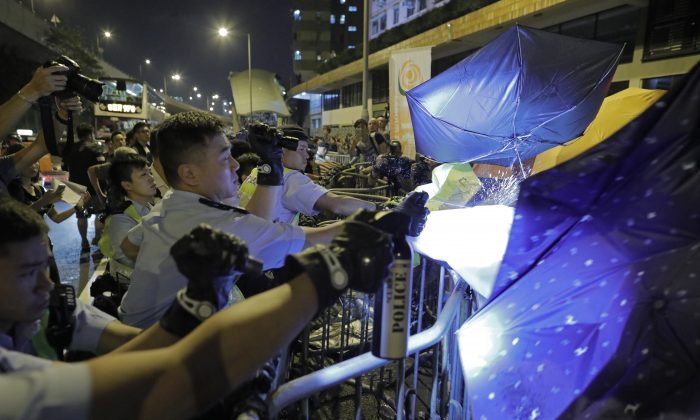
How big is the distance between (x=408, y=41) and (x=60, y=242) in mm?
19144

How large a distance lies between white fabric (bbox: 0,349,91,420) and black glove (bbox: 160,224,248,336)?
1.02 ft

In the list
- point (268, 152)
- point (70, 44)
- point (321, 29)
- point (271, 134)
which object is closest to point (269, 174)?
point (268, 152)

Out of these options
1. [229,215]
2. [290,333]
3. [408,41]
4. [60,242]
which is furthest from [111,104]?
[290,333]

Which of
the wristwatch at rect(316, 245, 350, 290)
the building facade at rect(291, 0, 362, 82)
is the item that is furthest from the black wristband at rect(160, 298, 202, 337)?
the building facade at rect(291, 0, 362, 82)

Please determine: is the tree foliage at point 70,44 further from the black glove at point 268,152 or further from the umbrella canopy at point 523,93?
the black glove at point 268,152

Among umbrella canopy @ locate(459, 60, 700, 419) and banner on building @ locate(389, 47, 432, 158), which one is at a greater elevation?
banner on building @ locate(389, 47, 432, 158)

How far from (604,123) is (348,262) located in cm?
532

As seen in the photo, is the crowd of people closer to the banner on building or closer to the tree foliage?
the banner on building

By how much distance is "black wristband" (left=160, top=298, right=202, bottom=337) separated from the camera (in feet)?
4.31

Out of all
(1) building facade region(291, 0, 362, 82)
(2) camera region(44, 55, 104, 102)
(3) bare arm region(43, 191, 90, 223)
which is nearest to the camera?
(2) camera region(44, 55, 104, 102)

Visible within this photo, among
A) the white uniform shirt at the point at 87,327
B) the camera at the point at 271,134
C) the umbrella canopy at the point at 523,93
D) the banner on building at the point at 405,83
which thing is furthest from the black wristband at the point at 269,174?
the banner on building at the point at 405,83

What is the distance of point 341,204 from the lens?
3230 millimetres

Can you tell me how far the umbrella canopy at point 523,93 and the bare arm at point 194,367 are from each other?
4.67 metres

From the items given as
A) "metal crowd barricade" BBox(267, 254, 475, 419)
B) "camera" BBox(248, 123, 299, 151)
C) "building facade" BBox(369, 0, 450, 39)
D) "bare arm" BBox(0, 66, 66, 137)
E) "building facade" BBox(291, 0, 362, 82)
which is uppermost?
"building facade" BBox(291, 0, 362, 82)
